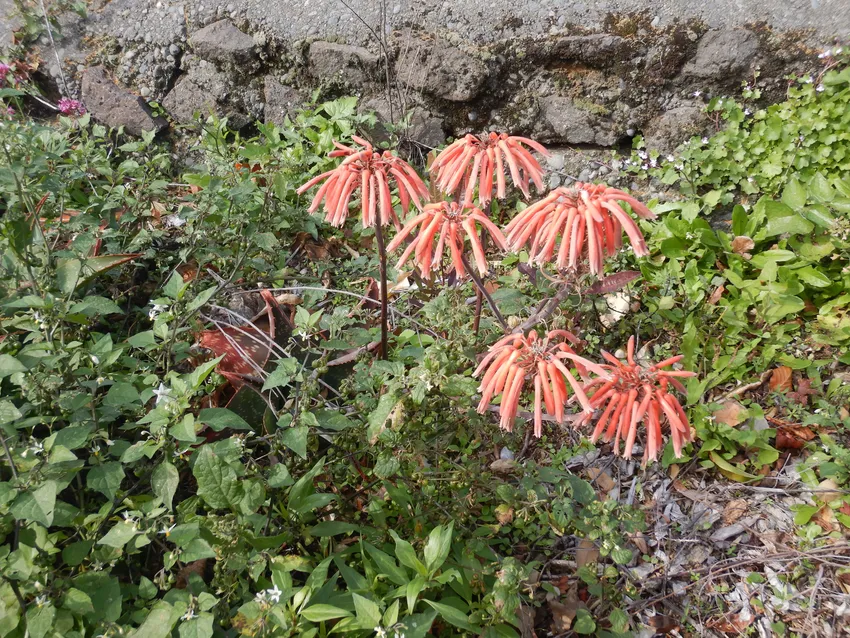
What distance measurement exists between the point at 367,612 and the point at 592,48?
10.7 feet

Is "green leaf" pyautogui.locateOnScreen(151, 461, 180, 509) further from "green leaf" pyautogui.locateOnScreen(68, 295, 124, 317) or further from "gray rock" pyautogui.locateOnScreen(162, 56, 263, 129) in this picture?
"gray rock" pyautogui.locateOnScreen(162, 56, 263, 129)

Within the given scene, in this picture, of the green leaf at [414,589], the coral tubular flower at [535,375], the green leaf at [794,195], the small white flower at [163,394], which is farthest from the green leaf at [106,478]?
the green leaf at [794,195]

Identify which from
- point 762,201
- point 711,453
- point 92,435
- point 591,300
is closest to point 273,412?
point 92,435

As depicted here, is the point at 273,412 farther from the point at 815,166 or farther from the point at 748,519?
the point at 815,166

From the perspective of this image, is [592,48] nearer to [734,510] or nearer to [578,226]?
[578,226]

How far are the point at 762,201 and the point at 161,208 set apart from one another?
134 inches

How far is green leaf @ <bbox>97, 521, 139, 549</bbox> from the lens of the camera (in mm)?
1652

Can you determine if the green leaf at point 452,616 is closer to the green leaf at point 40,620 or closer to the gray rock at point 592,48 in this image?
the green leaf at point 40,620

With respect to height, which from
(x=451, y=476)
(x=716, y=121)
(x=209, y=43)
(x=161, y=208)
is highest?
(x=209, y=43)

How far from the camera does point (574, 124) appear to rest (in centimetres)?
359

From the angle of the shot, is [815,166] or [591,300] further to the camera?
[815,166]

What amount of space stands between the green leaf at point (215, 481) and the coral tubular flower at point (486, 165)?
112 cm

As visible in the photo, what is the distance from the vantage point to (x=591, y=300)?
9.18ft

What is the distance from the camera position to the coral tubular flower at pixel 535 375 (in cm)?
161
